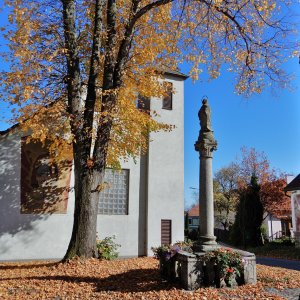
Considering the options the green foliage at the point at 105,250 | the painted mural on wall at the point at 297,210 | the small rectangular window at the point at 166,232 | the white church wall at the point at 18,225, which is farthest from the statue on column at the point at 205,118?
the painted mural on wall at the point at 297,210

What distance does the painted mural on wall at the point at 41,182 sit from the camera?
1501 centimetres

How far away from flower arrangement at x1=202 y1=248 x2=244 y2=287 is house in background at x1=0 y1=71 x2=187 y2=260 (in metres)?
7.77

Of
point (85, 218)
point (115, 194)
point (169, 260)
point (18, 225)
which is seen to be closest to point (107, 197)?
point (115, 194)

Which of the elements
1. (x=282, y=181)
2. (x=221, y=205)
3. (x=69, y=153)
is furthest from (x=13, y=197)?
(x=221, y=205)

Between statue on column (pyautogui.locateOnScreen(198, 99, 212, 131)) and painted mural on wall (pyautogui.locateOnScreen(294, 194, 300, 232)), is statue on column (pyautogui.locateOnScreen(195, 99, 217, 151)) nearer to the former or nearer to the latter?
statue on column (pyautogui.locateOnScreen(198, 99, 212, 131))

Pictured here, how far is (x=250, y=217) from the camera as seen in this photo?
93.8 ft

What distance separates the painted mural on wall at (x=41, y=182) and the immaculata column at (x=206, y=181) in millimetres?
6933

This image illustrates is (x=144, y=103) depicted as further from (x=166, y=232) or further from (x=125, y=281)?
(x=125, y=281)

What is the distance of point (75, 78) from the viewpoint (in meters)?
12.2

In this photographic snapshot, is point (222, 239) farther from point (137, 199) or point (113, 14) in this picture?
point (113, 14)

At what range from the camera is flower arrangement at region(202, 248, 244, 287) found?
28.5 ft

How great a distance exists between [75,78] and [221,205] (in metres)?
44.2

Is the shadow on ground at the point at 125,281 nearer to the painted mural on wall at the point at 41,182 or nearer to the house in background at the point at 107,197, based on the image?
the house in background at the point at 107,197

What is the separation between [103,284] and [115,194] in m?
7.50
